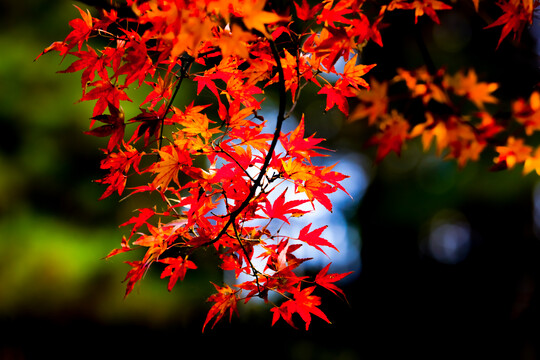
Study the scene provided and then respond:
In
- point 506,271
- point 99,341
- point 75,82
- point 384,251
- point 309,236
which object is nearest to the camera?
point 309,236

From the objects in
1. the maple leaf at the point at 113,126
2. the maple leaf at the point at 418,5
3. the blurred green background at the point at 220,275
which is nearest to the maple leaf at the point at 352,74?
the maple leaf at the point at 418,5

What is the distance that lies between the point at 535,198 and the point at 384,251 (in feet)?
4.95

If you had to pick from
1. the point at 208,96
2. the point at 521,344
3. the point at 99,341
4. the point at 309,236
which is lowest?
the point at 99,341

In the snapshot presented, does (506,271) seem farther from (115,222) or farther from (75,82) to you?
(75,82)

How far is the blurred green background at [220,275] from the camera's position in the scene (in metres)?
3.14

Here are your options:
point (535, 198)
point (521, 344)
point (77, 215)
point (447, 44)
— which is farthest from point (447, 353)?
point (77, 215)

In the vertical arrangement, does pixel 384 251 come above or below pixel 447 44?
below

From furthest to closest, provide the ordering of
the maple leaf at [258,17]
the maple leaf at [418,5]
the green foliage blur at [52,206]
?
the green foliage blur at [52,206], the maple leaf at [418,5], the maple leaf at [258,17]

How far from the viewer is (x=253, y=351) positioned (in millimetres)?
3619

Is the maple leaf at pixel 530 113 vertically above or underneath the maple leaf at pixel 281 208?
above

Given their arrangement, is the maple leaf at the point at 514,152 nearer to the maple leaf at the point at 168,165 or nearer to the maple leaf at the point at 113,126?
the maple leaf at the point at 168,165

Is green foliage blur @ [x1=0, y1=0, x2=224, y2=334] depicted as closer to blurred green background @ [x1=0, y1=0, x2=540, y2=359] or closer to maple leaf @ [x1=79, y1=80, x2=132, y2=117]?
blurred green background @ [x1=0, y1=0, x2=540, y2=359]

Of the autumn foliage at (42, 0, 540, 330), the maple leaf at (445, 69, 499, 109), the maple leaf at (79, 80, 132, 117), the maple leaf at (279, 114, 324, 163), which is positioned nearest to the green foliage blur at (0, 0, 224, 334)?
the autumn foliage at (42, 0, 540, 330)

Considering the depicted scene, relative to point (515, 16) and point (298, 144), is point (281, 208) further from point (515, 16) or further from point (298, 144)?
point (515, 16)
